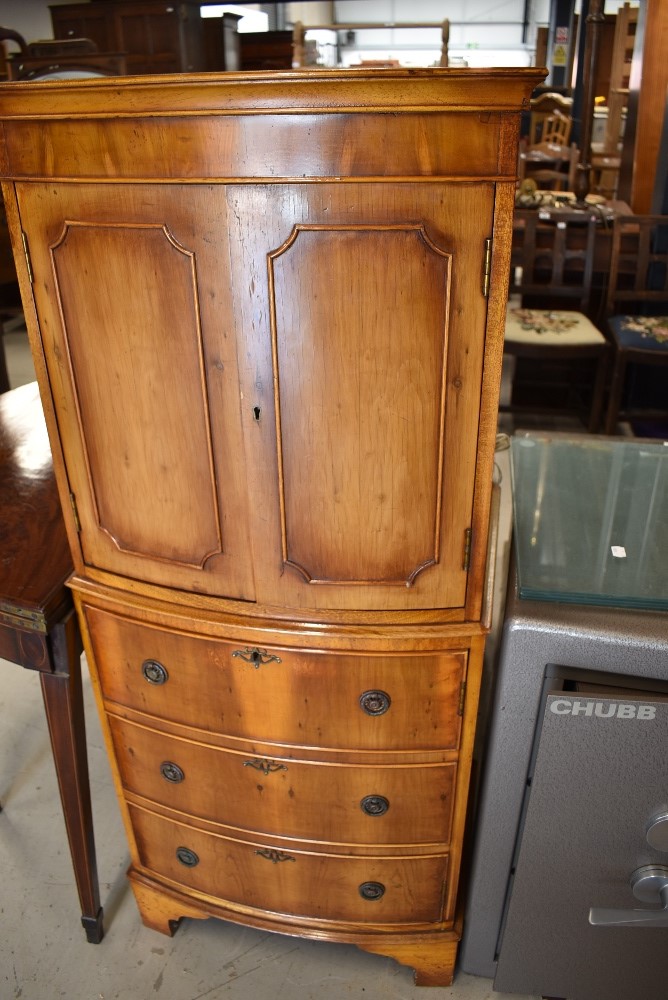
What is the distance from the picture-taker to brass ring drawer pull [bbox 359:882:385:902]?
59.1 inches

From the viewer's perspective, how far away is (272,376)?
3.49 ft

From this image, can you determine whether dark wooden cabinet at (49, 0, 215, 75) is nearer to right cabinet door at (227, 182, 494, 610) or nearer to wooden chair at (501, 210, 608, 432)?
wooden chair at (501, 210, 608, 432)

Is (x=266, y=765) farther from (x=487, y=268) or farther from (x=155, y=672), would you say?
(x=487, y=268)

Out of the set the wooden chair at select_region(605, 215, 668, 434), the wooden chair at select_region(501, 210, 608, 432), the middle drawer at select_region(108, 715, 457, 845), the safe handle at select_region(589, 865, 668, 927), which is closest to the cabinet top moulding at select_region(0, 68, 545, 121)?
the middle drawer at select_region(108, 715, 457, 845)

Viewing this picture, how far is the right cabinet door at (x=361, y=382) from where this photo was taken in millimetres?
964

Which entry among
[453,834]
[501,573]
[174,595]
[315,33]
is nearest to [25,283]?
[174,595]

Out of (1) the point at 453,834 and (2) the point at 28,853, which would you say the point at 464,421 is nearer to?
(1) the point at 453,834

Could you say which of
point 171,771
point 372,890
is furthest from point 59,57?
point 372,890

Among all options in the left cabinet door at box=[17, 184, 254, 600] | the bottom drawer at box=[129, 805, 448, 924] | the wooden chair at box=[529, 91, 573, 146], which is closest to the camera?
the left cabinet door at box=[17, 184, 254, 600]

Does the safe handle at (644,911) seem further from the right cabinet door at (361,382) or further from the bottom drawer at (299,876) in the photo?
the right cabinet door at (361,382)

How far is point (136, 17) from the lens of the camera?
819cm

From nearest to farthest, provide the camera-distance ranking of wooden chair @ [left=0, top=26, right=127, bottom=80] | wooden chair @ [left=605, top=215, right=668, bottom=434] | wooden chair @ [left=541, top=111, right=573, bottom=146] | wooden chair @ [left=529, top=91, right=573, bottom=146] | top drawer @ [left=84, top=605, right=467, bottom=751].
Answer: top drawer @ [left=84, top=605, right=467, bottom=751]
wooden chair @ [left=605, top=215, right=668, bottom=434]
wooden chair @ [left=0, top=26, right=127, bottom=80]
wooden chair @ [left=541, top=111, right=573, bottom=146]
wooden chair @ [left=529, top=91, right=573, bottom=146]

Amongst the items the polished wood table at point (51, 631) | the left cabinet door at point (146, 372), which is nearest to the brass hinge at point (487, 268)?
the left cabinet door at point (146, 372)

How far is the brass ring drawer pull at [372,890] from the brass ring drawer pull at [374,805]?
19cm
